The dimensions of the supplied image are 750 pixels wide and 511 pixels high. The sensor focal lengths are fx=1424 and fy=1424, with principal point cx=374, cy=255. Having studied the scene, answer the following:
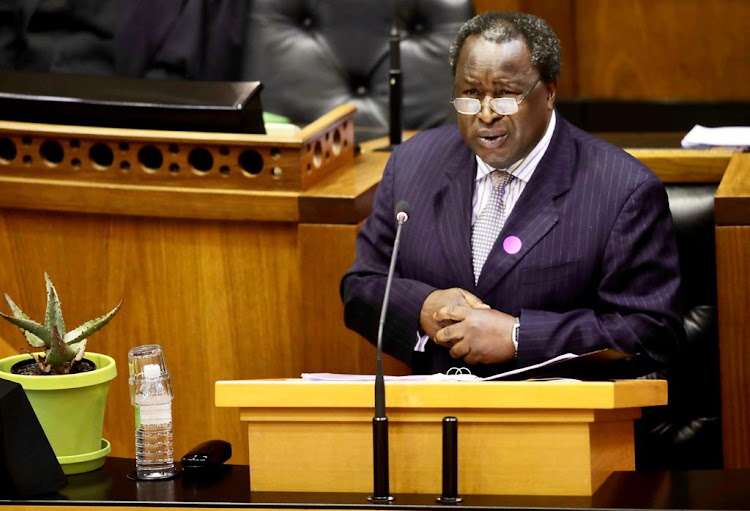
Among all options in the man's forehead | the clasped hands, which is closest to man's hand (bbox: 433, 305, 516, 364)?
the clasped hands

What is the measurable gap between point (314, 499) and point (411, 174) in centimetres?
76

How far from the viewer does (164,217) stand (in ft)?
8.02

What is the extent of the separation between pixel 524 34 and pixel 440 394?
0.65m

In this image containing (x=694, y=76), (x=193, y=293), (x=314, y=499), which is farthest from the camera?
(x=694, y=76)

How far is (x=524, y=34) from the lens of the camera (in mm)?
2008

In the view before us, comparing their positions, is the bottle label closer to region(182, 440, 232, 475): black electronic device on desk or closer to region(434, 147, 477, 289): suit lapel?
region(182, 440, 232, 475): black electronic device on desk

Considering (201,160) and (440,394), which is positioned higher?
(201,160)

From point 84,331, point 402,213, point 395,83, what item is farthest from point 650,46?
point 84,331

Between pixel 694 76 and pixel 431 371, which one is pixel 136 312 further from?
pixel 694 76

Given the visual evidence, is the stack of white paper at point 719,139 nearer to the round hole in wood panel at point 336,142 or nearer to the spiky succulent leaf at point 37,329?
the round hole in wood panel at point 336,142

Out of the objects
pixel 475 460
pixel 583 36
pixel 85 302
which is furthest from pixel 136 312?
pixel 583 36

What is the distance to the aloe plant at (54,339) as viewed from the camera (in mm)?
1795

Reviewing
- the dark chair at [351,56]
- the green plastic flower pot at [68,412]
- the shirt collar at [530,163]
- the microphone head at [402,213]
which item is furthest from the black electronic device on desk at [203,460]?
the dark chair at [351,56]

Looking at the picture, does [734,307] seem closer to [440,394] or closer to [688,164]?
[688,164]
